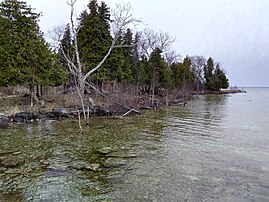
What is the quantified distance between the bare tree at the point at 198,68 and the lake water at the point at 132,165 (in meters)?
60.1

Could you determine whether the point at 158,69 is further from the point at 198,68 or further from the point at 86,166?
the point at 198,68

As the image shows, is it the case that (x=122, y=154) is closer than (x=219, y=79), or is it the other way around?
(x=122, y=154)

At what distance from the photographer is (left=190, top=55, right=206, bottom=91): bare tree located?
74.7 m

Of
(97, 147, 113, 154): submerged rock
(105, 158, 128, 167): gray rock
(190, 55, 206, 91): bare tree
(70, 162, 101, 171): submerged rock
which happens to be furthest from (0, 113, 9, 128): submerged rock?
(190, 55, 206, 91): bare tree

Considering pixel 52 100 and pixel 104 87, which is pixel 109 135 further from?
pixel 104 87

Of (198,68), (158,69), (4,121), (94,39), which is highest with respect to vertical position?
(198,68)

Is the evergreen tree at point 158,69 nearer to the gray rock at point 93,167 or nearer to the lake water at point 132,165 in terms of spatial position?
the lake water at point 132,165

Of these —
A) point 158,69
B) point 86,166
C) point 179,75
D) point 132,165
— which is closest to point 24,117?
point 86,166

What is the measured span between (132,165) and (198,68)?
7371cm

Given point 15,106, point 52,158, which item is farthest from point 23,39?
point 52,158

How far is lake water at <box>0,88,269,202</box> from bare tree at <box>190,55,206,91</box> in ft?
197

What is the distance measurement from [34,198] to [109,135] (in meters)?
8.16

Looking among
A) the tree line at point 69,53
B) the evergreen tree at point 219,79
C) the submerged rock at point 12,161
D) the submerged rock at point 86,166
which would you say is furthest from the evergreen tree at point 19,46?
the evergreen tree at point 219,79

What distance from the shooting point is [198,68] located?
79500 mm
